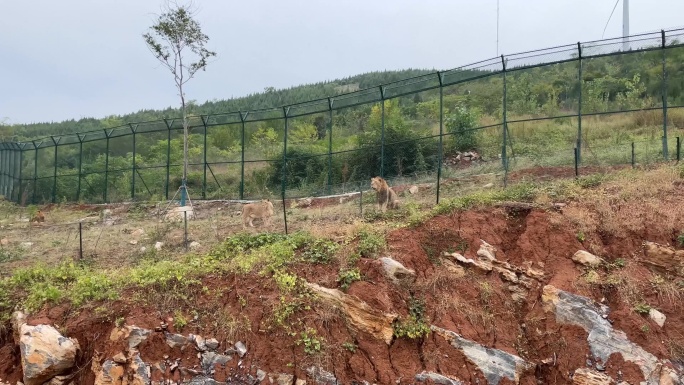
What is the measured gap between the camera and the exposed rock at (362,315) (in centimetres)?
759

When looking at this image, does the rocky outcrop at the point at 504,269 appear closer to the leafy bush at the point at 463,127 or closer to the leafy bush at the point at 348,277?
the leafy bush at the point at 348,277

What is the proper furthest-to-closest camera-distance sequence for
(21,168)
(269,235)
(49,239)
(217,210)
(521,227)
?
(21,168)
(217,210)
(49,239)
(269,235)
(521,227)

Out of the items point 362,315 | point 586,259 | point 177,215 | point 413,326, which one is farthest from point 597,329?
point 177,215

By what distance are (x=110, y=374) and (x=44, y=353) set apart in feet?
3.18

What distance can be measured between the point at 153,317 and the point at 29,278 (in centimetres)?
276

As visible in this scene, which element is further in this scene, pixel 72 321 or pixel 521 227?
pixel 521 227

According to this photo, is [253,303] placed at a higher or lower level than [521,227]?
lower

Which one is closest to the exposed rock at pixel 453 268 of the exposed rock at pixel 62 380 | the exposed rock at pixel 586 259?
the exposed rock at pixel 586 259

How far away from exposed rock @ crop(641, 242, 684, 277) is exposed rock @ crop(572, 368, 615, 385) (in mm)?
2314

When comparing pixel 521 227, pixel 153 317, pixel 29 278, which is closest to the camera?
pixel 153 317

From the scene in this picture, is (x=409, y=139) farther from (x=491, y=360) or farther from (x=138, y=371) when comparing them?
(x=138, y=371)

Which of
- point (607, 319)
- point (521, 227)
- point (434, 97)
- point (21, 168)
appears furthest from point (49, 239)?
point (434, 97)

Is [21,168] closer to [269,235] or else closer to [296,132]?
[296,132]

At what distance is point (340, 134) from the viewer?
29.8m
